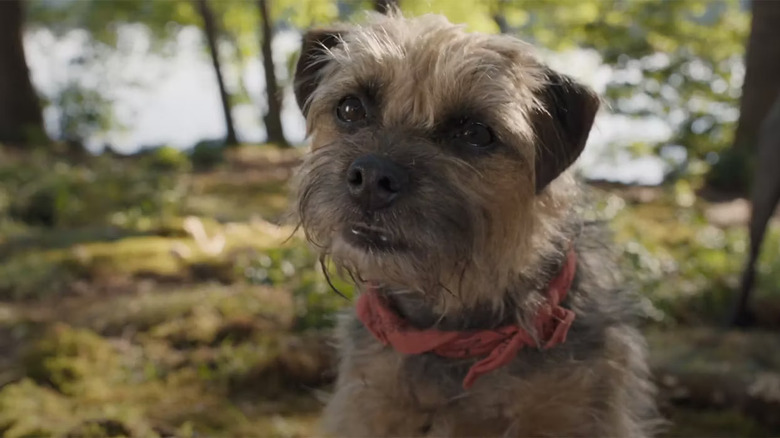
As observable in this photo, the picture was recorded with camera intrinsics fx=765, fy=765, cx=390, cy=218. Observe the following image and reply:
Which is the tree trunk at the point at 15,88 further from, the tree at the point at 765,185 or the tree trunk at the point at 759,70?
the tree at the point at 765,185

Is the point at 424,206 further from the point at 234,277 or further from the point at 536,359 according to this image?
the point at 234,277

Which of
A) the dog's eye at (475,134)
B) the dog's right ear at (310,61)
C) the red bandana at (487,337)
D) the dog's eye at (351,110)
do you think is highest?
the dog's right ear at (310,61)

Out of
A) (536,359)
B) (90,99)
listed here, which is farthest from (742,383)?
(90,99)

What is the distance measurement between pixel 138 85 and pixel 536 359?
2066cm

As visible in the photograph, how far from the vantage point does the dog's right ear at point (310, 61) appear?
3.09 m

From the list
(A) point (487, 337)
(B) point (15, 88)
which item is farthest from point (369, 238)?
(B) point (15, 88)

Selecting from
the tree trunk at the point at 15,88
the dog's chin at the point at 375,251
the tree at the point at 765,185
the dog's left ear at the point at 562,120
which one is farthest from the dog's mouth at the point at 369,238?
the tree trunk at the point at 15,88

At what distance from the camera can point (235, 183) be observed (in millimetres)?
9500

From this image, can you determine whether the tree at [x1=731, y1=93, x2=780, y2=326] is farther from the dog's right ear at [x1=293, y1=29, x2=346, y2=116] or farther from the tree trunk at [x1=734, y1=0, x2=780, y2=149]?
the tree trunk at [x1=734, y1=0, x2=780, y2=149]

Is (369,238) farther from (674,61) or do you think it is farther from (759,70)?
(674,61)

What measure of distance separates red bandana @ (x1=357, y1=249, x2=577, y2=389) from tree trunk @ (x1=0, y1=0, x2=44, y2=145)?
10.5 meters

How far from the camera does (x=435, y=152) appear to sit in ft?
7.86

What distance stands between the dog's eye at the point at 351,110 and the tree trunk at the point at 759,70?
7604 millimetres

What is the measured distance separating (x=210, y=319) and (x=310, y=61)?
6.77 feet
